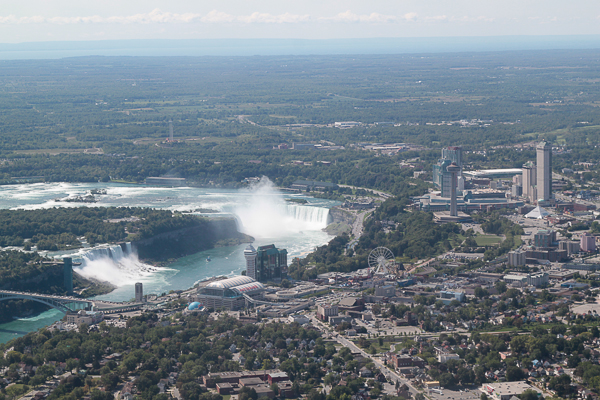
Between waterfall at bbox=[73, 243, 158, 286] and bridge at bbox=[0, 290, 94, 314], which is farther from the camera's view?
waterfall at bbox=[73, 243, 158, 286]

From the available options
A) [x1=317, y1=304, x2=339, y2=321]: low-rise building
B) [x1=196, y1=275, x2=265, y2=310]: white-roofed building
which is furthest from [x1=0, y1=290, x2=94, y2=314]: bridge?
[x1=317, y1=304, x2=339, y2=321]: low-rise building

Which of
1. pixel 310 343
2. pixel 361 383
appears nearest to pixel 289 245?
pixel 310 343

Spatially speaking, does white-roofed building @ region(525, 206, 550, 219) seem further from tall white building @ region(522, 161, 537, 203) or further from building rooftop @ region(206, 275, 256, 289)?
building rooftop @ region(206, 275, 256, 289)

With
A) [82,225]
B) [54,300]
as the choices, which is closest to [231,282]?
[54,300]

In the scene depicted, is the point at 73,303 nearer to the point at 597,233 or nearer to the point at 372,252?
the point at 372,252

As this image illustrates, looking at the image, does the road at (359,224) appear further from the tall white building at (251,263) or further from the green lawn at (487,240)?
the tall white building at (251,263)

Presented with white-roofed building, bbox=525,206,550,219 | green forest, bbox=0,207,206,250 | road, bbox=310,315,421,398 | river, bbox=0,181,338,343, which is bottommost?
river, bbox=0,181,338,343

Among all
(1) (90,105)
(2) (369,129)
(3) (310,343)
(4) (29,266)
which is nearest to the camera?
(3) (310,343)
